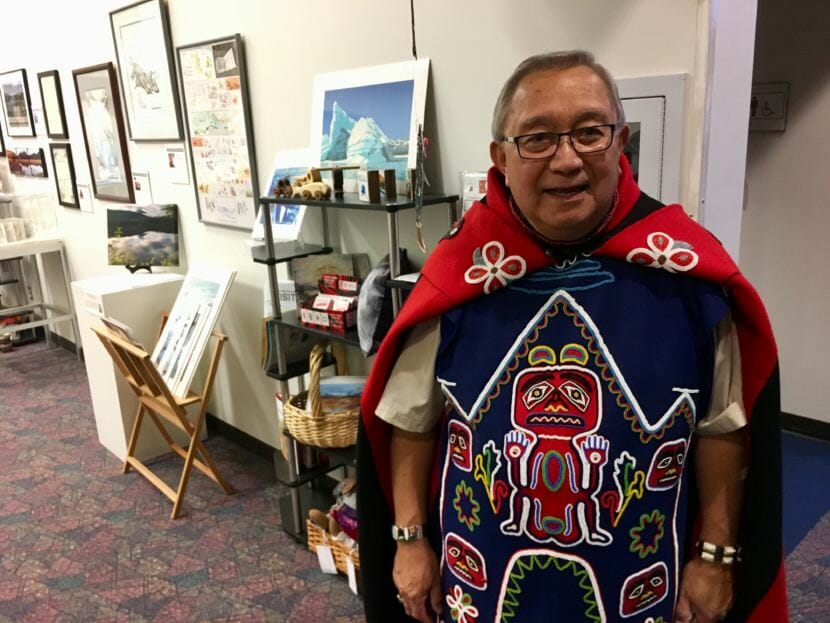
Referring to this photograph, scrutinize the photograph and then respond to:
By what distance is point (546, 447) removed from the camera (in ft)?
3.63

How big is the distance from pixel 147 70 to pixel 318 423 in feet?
6.95

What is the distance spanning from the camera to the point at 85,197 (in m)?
4.44

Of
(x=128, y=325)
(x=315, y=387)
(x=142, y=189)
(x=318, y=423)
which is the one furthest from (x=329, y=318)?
(x=142, y=189)

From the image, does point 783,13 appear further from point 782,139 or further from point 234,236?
point 234,236

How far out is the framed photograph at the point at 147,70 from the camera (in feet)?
10.5

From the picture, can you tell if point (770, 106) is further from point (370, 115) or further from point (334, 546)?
point (334, 546)

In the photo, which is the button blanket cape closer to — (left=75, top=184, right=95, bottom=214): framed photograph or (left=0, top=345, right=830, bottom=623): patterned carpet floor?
(left=0, top=345, right=830, bottom=623): patterned carpet floor

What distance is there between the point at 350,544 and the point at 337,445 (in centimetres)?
37

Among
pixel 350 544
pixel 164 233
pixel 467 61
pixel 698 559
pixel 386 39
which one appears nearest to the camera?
pixel 698 559

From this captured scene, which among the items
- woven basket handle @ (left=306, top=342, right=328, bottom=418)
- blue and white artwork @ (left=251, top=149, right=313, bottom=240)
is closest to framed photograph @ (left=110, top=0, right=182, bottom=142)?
blue and white artwork @ (left=251, top=149, right=313, bottom=240)

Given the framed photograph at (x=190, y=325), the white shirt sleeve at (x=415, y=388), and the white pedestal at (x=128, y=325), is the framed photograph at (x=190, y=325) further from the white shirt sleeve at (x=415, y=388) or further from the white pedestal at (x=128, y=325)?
the white shirt sleeve at (x=415, y=388)

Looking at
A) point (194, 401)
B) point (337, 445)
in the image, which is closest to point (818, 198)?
point (337, 445)

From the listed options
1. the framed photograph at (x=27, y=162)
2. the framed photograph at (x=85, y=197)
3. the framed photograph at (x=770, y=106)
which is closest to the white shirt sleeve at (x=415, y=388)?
the framed photograph at (x=770, y=106)

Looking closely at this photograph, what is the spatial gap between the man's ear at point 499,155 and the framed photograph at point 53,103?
4.08 metres
